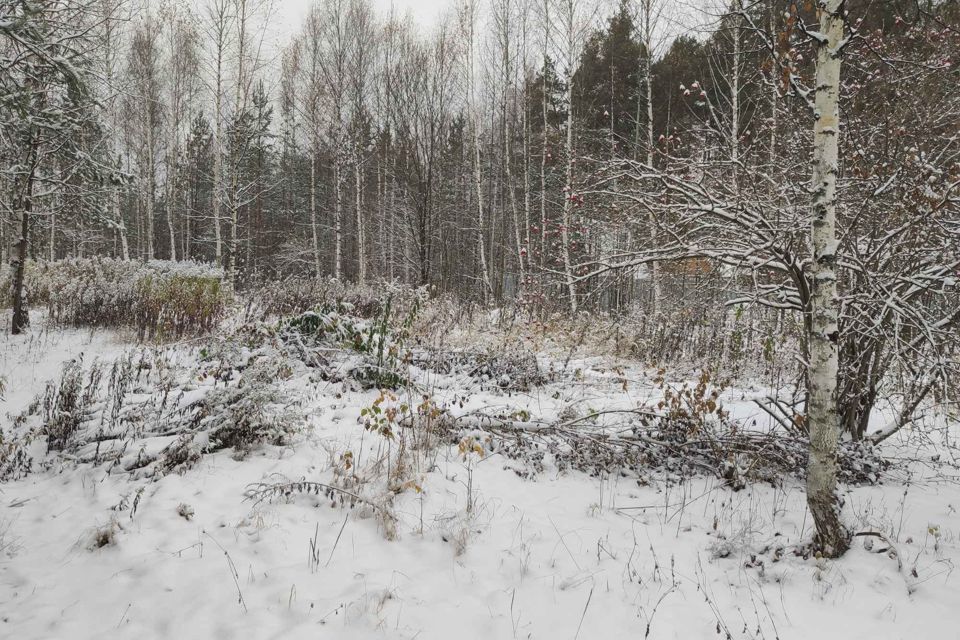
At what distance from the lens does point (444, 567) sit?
2646 millimetres

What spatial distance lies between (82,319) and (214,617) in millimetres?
7838

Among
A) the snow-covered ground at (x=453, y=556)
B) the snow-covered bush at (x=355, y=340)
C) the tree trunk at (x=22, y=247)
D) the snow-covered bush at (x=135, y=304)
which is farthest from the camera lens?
the snow-covered bush at (x=135, y=304)

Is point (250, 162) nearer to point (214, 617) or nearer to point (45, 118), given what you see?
point (45, 118)

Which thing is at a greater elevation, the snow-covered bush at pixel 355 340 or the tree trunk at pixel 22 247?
the tree trunk at pixel 22 247

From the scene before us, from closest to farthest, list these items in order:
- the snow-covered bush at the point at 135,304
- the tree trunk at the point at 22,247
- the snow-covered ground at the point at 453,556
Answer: the snow-covered ground at the point at 453,556 → the tree trunk at the point at 22,247 → the snow-covered bush at the point at 135,304

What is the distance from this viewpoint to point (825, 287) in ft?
8.09

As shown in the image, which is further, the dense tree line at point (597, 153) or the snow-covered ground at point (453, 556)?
the dense tree line at point (597, 153)

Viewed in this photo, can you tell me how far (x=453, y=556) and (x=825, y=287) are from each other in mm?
2489

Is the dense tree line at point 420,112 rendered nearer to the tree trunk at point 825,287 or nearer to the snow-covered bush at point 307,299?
the snow-covered bush at point 307,299

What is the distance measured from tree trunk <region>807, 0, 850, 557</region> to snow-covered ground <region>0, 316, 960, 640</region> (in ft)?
1.19

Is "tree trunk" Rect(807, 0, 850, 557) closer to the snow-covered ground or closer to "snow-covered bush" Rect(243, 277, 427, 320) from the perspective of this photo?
the snow-covered ground

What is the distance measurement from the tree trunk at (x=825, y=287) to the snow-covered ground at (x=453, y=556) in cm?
36

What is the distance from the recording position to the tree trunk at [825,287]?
2428 millimetres

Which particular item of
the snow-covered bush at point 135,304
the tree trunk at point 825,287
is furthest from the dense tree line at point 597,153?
the snow-covered bush at point 135,304
